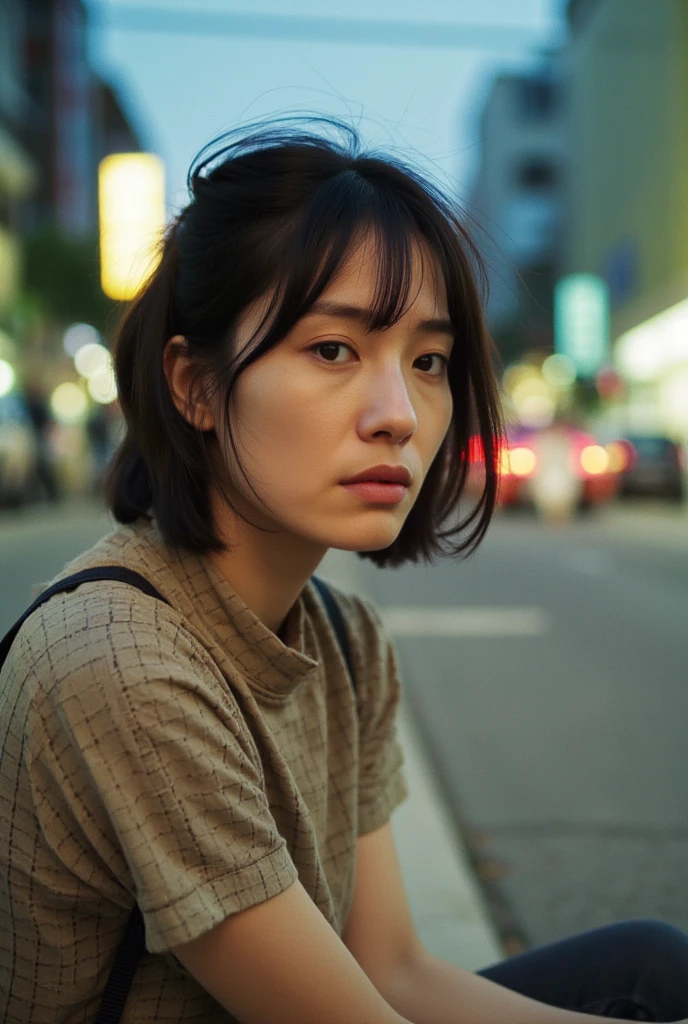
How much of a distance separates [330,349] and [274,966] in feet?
2.53

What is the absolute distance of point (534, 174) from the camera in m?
97.4

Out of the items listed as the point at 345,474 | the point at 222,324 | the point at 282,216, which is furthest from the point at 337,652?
the point at 282,216

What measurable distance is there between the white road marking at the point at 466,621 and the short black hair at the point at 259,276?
6759mm

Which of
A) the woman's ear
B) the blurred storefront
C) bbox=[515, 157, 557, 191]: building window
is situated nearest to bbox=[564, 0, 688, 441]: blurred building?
the blurred storefront

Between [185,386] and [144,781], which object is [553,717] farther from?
[144,781]

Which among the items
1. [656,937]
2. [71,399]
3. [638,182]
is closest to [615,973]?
[656,937]

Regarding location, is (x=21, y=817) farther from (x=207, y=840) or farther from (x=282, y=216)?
(x=282, y=216)

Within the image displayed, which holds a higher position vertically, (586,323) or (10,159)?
(10,159)

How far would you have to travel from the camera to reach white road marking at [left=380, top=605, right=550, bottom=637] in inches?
341

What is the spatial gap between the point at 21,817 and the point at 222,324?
Result: 2.25ft

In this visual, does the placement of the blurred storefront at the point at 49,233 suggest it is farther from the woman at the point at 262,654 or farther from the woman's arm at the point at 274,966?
the woman's arm at the point at 274,966

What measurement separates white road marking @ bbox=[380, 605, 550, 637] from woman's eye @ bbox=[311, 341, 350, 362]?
6.97 metres

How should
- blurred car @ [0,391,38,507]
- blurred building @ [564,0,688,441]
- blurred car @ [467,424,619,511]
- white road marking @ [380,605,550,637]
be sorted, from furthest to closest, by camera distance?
blurred building @ [564,0,688,441] < blurred car @ [467,424,619,511] < blurred car @ [0,391,38,507] < white road marking @ [380,605,550,637]

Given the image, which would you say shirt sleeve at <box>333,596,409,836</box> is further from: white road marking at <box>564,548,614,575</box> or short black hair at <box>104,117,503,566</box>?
white road marking at <box>564,548,614,575</box>
